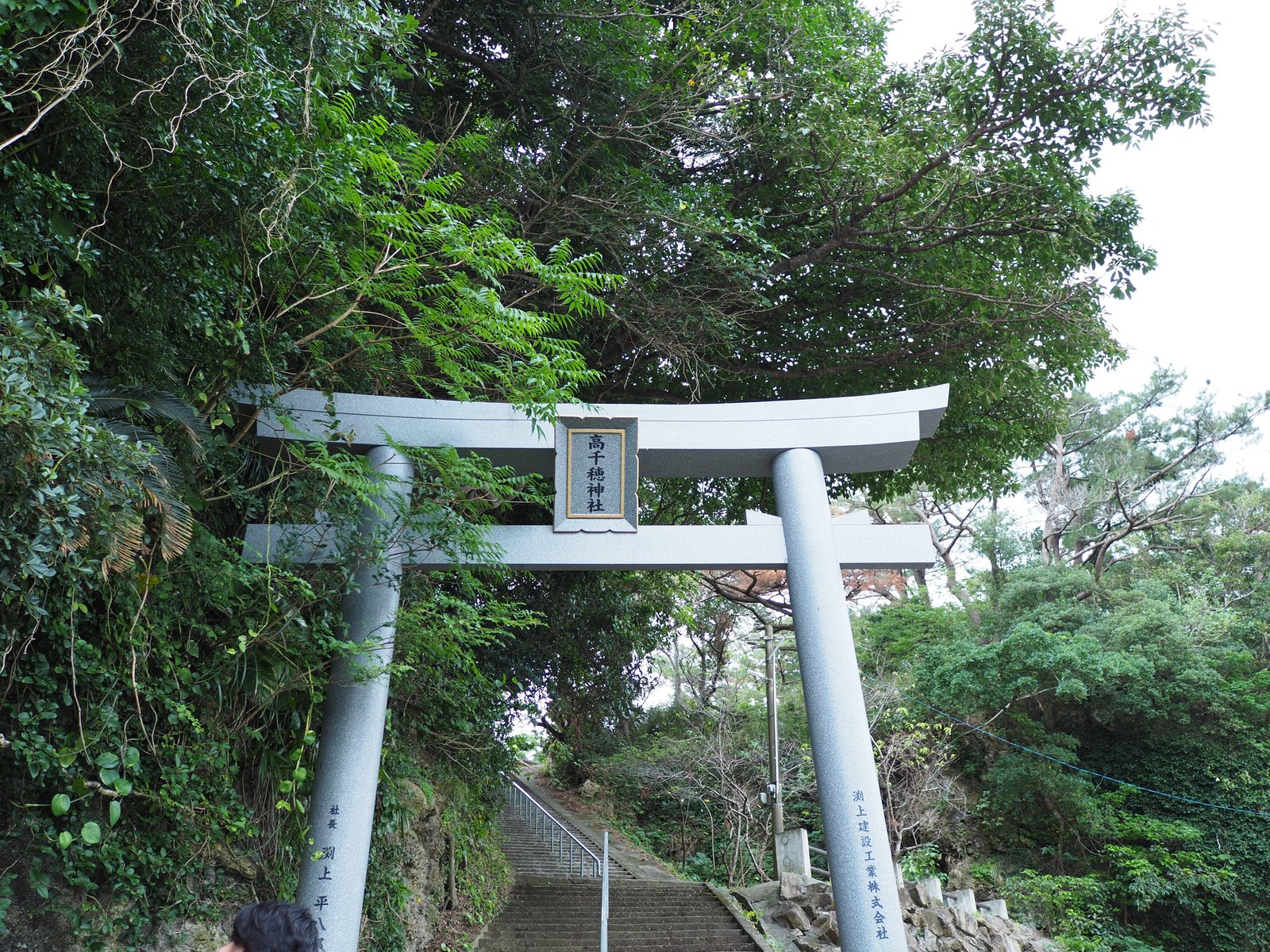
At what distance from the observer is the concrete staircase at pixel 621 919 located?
945cm

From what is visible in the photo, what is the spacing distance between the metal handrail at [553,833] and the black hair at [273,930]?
9.29 metres

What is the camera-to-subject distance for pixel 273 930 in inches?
78.0

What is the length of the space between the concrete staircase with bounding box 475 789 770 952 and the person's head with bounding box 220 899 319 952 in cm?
771

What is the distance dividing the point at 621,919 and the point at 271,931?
922cm

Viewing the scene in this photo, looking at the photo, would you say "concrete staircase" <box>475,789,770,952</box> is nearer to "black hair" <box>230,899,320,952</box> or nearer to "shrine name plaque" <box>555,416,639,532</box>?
"shrine name plaque" <box>555,416,639,532</box>

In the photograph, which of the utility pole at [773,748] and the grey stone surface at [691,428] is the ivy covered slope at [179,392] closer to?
the grey stone surface at [691,428]

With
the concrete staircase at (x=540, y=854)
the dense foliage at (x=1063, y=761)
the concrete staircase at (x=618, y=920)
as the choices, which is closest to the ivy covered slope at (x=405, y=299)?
the concrete staircase at (x=618, y=920)

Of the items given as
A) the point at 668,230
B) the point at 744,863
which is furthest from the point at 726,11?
the point at 744,863

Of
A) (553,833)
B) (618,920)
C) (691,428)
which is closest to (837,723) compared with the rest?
(691,428)

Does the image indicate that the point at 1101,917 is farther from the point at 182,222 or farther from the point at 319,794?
the point at 182,222

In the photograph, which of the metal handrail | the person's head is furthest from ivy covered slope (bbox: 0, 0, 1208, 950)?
the metal handrail

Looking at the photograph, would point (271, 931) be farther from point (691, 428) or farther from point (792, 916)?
point (792, 916)

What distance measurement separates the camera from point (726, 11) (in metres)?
7.98

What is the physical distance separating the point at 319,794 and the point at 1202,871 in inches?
548
